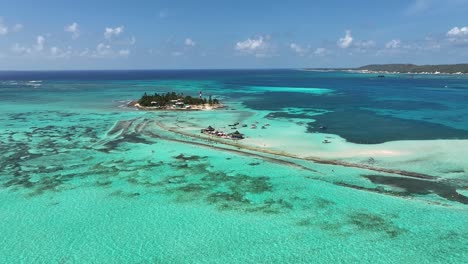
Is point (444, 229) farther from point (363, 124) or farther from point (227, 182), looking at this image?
point (363, 124)

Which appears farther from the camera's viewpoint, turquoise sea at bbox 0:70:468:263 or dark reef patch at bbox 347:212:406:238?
dark reef patch at bbox 347:212:406:238

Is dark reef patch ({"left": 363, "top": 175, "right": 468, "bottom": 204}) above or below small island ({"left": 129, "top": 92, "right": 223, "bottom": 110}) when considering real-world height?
below

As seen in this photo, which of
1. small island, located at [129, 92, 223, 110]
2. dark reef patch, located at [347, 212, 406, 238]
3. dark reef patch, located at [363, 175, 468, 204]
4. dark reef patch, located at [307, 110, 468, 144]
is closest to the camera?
dark reef patch, located at [347, 212, 406, 238]

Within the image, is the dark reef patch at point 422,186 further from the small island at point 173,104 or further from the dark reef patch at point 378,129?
the small island at point 173,104

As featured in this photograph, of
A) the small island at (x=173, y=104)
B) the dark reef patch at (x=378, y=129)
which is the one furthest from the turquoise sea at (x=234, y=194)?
the small island at (x=173, y=104)

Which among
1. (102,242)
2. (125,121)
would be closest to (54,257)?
(102,242)

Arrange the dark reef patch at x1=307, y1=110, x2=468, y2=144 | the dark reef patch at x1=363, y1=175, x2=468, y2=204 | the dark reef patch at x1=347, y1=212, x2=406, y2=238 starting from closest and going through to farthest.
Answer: the dark reef patch at x1=347, y1=212, x2=406, y2=238, the dark reef patch at x1=363, y1=175, x2=468, y2=204, the dark reef patch at x1=307, y1=110, x2=468, y2=144

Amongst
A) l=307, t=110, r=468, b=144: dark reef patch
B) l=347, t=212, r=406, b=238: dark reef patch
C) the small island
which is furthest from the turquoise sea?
the small island

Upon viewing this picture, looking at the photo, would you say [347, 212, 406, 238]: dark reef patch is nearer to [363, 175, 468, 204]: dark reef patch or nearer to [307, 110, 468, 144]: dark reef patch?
[363, 175, 468, 204]: dark reef patch

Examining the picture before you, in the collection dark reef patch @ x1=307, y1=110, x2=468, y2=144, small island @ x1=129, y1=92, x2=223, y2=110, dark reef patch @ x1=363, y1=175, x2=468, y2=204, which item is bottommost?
dark reef patch @ x1=363, y1=175, x2=468, y2=204
